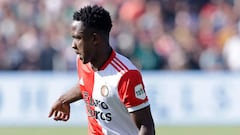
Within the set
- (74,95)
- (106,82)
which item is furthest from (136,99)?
(74,95)

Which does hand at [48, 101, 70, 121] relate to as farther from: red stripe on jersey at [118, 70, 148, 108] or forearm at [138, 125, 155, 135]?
forearm at [138, 125, 155, 135]

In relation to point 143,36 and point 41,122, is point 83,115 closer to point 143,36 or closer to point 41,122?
point 41,122

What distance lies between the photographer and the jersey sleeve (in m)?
6.61

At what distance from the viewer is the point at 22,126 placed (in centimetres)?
1561

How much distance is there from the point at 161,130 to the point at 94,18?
8519mm

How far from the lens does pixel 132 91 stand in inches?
260

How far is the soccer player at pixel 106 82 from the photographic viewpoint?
6656 millimetres

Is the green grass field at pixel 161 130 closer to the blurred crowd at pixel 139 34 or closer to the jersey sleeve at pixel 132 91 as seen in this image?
the blurred crowd at pixel 139 34

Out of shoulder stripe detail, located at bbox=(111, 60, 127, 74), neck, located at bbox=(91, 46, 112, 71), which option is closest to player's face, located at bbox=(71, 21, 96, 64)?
neck, located at bbox=(91, 46, 112, 71)

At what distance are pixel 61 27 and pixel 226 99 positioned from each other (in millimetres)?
3503

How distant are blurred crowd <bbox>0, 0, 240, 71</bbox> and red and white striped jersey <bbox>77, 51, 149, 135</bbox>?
366 inches

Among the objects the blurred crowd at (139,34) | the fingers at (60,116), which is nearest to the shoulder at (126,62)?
the fingers at (60,116)

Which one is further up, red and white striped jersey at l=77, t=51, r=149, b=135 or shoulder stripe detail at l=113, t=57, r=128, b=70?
shoulder stripe detail at l=113, t=57, r=128, b=70

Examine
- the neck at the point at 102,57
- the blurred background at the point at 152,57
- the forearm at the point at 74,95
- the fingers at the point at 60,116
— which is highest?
the blurred background at the point at 152,57
